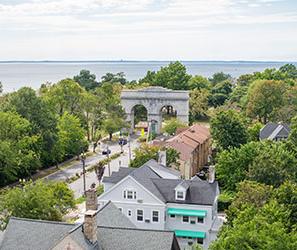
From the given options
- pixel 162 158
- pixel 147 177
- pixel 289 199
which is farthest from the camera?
pixel 162 158

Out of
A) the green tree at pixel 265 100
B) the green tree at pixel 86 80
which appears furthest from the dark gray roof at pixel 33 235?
the green tree at pixel 86 80

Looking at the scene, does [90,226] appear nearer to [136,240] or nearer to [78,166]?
[136,240]

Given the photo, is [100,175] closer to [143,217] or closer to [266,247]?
[143,217]

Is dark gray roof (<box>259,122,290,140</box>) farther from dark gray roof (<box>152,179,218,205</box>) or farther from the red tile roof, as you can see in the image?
dark gray roof (<box>152,179,218,205</box>)

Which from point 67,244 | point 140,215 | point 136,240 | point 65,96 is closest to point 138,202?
point 140,215

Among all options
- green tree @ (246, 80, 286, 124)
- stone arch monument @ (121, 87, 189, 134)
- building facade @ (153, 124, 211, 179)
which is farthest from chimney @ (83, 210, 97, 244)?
green tree @ (246, 80, 286, 124)
